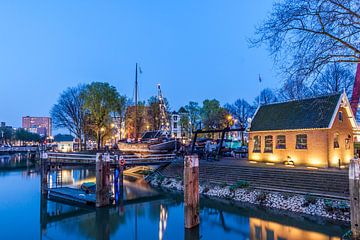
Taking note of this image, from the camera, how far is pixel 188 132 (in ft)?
210

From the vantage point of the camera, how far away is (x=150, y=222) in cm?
1577

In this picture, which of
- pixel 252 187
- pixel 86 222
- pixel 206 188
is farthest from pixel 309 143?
pixel 86 222

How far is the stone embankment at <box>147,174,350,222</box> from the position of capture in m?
14.0

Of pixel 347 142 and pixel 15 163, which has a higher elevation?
pixel 347 142

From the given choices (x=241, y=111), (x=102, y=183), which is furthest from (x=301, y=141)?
(x=241, y=111)

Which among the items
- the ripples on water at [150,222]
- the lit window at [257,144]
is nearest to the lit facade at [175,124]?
the lit window at [257,144]

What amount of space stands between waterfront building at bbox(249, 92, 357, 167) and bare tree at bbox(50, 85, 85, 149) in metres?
35.8

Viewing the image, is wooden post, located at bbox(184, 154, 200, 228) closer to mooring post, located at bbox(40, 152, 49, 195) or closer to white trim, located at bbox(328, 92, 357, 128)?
white trim, located at bbox(328, 92, 357, 128)

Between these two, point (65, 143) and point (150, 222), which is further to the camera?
point (65, 143)

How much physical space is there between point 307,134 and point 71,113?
42.5 meters

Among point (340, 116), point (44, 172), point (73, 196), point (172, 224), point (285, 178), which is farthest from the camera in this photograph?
point (340, 116)

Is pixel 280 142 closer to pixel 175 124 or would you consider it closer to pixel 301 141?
pixel 301 141

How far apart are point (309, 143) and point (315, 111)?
2852 mm

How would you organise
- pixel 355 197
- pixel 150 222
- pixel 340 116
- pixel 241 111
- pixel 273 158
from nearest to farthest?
pixel 355 197 < pixel 150 222 < pixel 340 116 < pixel 273 158 < pixel 241 111
